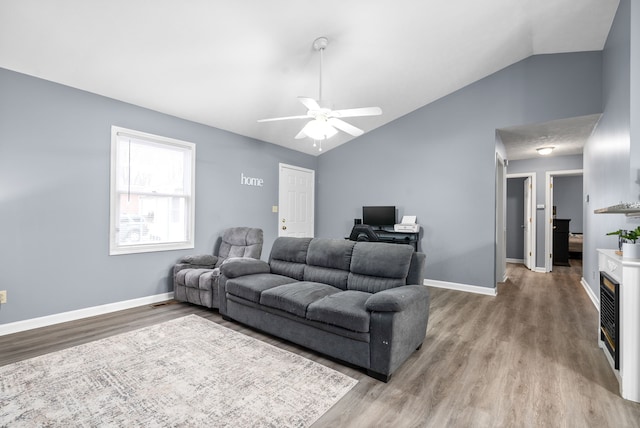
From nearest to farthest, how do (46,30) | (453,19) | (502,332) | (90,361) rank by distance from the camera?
(90,361)
(46,30)
(502,332)
(453,19)

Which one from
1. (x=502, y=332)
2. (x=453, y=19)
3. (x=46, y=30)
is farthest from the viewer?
(x=453, y=19)

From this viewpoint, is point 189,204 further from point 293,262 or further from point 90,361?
point 90,361

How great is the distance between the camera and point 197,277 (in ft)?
12.0

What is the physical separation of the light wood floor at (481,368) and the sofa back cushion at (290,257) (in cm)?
77

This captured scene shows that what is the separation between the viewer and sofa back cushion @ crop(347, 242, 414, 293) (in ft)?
8.77

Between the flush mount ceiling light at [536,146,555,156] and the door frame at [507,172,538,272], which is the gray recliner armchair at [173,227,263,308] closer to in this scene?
the flush mount ceiling light at [536,146,555,156]

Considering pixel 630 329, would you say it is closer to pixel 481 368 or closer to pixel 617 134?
pixel 481 368

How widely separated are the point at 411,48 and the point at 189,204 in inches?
146

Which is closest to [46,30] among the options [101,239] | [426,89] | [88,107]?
→ [88,107]

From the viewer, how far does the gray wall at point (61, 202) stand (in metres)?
2.92

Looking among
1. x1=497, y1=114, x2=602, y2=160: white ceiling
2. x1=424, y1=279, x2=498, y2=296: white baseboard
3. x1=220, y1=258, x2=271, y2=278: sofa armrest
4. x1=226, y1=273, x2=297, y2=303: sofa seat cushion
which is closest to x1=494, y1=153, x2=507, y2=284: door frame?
x1=497, y1=114, x2=602, y2=160: white ceiling

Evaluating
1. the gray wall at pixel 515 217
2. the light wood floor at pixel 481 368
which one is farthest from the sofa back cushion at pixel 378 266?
the gray wall at pixel 515 217

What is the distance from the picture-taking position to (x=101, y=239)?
3496 millimetres

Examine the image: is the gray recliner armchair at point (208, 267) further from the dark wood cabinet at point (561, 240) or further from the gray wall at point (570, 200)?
the gray wall at point (570, 200)
